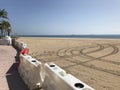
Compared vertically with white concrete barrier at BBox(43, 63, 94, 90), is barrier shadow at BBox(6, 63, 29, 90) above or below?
below

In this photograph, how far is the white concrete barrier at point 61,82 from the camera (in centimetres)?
272

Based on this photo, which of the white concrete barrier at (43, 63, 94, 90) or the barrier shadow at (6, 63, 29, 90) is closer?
the white concrete barrier at (43, 63, 94, 90)

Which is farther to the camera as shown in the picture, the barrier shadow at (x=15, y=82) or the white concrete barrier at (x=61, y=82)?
the barrier shadow at (x=15, y=82)

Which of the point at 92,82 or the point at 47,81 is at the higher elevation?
the point at 47,81

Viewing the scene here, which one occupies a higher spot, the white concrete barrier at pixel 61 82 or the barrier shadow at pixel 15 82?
the white concrete barrier at pixel 61 82

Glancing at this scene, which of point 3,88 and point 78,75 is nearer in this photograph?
point 3,88

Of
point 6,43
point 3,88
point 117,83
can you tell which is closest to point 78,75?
point 117,83

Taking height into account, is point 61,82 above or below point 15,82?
above

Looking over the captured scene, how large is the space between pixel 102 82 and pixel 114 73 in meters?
1.50

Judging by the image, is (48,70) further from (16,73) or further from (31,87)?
(16,73)

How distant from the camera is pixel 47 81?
4215mm

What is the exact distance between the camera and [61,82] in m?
3.16

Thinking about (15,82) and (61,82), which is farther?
(15,82)

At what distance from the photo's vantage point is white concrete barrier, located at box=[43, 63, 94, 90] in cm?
272
